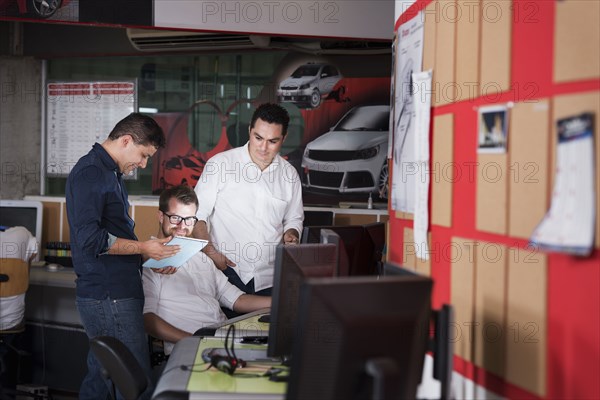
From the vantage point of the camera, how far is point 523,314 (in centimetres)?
189

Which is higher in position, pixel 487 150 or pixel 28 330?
pixel 487 150

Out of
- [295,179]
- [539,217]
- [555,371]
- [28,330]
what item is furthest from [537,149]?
[28,330]

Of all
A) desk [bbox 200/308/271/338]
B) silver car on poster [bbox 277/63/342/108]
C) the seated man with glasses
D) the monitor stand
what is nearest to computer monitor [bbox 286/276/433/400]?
the monitor stand

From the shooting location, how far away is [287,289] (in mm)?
2395

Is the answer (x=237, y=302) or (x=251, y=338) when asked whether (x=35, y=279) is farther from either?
(x=251, y=338)

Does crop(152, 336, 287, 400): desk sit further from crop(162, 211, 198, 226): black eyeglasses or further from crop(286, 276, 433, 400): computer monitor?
crop(162, 211, 198, 226): black eyeglasses

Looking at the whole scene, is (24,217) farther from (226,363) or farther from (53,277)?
(226,363)

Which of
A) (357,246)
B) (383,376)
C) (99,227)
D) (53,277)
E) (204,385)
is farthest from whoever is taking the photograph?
(53,277)

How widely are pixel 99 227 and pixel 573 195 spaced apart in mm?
2055

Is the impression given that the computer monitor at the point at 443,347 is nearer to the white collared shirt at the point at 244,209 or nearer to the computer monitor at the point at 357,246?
the computer monitor at the point at 357,246

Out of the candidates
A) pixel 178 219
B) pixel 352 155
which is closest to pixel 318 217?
pixel 352 155

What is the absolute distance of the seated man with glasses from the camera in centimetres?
346

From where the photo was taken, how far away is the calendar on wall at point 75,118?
6031 millimetres

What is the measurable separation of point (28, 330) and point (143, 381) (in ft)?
10.5
